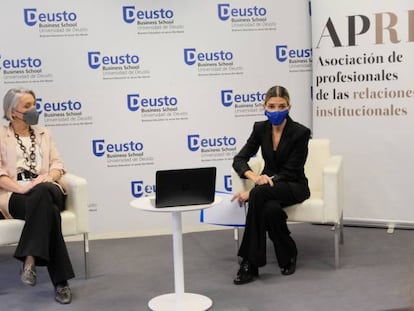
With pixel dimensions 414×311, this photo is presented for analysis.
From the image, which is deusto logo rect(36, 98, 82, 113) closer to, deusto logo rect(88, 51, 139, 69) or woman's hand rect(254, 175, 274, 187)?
deusto logo rect(88, 51, 139, 69)

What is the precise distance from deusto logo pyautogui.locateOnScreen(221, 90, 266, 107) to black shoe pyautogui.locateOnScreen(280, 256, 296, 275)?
5.20ft

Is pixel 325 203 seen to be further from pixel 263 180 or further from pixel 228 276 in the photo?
pixel 228 276

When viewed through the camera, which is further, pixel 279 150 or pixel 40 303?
pixel 279 150

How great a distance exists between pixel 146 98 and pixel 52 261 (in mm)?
1755

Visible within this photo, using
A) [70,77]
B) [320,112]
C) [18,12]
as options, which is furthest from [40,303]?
[320,112]

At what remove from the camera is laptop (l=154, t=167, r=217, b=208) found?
119 inches

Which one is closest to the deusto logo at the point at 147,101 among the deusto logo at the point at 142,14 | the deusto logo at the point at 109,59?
the deusto logo at the point at 109,59

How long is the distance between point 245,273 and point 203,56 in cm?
193

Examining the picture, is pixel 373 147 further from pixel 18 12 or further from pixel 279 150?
pixel 18 12

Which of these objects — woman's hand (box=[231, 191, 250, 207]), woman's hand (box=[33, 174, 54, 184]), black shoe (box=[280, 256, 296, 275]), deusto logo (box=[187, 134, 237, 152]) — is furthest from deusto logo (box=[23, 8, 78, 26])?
black shoe (box=[280, 256, 296, 275])

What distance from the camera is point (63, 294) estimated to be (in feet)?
11.1

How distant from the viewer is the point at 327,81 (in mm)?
4766

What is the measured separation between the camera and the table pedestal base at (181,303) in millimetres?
3193

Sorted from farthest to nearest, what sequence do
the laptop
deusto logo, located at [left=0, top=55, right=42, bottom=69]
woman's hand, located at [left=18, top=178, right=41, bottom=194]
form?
deusto logo, located at [left=0, top=55, right=42, bottom=69] < woman's hand, located at [left=18, top=178, right=41, bottom=194] < the laptop
